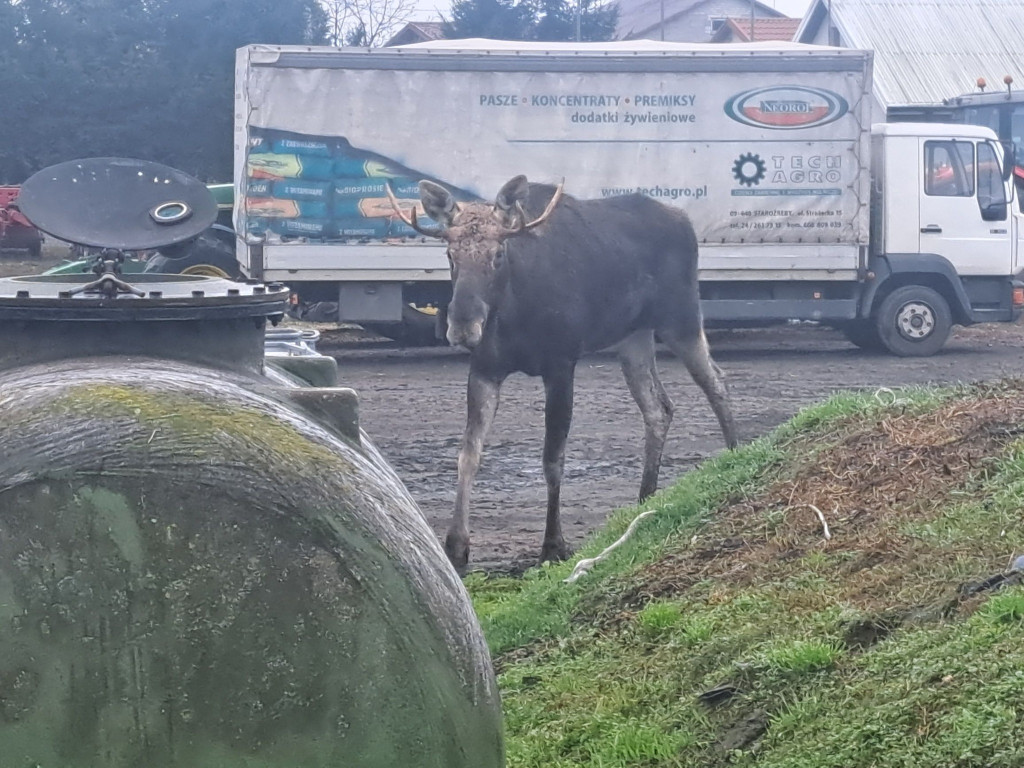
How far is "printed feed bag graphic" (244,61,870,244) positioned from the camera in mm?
15266

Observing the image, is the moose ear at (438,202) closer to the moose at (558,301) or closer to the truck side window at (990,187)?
the moose at (558,301)

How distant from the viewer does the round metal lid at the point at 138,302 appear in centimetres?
244

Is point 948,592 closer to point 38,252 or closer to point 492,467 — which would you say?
point 492,467

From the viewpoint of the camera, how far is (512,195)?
7.75 m

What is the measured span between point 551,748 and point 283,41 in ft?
88.2

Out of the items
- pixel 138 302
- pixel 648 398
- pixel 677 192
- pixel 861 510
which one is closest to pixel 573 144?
pixel 677 192

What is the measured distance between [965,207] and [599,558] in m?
11.6

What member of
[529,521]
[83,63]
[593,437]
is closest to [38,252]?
[83,63]

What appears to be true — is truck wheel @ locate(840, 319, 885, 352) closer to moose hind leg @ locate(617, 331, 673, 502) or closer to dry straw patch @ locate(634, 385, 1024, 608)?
moose hind leg @ locate(617, 331, 673, 502)

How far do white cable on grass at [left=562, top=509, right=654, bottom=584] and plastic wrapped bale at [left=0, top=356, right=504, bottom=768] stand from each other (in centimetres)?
398

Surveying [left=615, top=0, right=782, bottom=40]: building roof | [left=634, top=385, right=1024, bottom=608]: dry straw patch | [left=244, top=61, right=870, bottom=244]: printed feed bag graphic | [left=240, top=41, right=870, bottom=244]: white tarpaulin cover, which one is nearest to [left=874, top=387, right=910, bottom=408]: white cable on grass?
[left=634, top=385, right=1024, bottom=608]: dry straw patch

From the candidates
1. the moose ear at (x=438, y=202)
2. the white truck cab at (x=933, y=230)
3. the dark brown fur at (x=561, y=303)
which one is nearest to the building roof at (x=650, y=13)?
the white truck cab at (x=933, y=230)

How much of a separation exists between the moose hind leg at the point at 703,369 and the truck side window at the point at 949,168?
Answer: 8.21 metres

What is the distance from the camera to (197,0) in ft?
94.5
